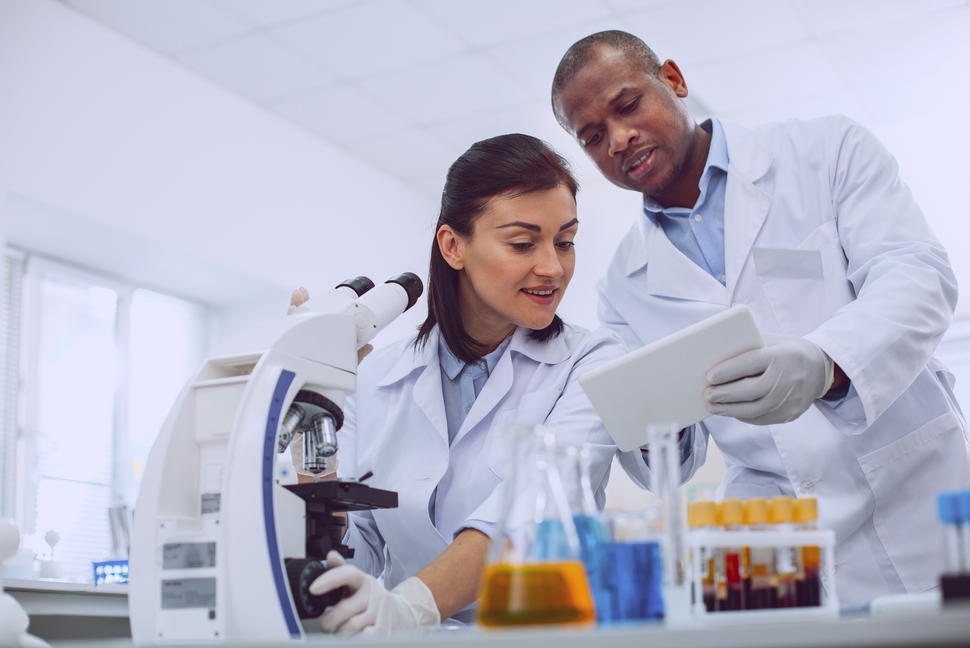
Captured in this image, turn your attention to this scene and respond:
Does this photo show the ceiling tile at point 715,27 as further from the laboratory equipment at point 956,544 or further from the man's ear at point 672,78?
the laboratory equipment at point 956,544

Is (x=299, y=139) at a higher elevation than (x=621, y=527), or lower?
higher

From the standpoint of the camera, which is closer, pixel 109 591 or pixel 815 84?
pixel 109 591

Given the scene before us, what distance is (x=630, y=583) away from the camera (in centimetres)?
81

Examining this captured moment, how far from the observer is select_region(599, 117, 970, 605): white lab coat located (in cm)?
155

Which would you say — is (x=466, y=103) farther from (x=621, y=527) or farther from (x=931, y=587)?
(x=621, y=527)

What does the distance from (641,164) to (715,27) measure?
246cm

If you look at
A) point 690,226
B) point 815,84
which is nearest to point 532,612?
point 690,226


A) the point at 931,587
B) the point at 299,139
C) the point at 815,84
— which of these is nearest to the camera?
the point at 931,587

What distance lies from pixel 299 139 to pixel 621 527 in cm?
467

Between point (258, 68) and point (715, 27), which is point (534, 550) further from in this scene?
point (258, 68)

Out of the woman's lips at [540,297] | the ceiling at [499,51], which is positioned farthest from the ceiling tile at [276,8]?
the woman's lips at [540,297]

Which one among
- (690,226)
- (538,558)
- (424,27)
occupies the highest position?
Answer: (424,27)

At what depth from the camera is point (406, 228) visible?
19.6 feet

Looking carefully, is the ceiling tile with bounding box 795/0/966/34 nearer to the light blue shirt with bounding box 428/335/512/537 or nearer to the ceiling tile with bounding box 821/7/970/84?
the ceiling tile with bounding box 821/7/970/84
